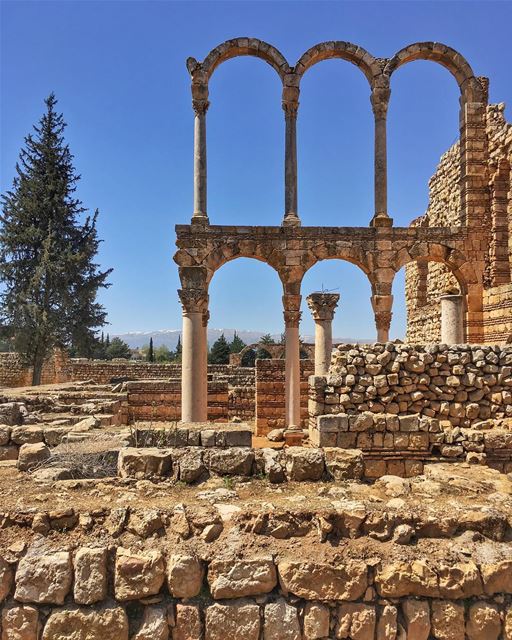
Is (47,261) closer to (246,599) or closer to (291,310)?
(291,310)

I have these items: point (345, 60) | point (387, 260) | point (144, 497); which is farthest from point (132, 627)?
point (345, 60)

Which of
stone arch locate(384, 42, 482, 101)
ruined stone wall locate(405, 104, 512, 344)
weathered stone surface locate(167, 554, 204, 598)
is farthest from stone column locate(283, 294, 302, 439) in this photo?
weathered stone surface locate(167, 554, 204, 598)

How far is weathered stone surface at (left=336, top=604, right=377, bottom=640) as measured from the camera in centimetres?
300

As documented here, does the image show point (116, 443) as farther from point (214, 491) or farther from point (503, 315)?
point (503, 315)

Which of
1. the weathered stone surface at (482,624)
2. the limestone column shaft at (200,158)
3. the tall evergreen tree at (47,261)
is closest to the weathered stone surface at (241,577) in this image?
the weathered stone surface at (482,624)

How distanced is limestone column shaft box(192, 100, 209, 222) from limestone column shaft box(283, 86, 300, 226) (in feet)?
7.60

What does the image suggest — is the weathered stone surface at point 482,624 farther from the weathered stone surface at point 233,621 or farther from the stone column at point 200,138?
the stone column at point 200,138

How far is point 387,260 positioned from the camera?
43.1ft

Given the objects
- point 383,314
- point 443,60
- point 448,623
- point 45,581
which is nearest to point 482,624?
point 448,623

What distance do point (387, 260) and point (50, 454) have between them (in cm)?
1051

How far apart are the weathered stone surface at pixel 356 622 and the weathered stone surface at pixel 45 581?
5.81ft

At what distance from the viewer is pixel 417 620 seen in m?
3.01

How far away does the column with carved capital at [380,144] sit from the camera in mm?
13484

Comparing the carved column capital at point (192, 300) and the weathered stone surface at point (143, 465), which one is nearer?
the weathered stone surface at point (143, 465)
